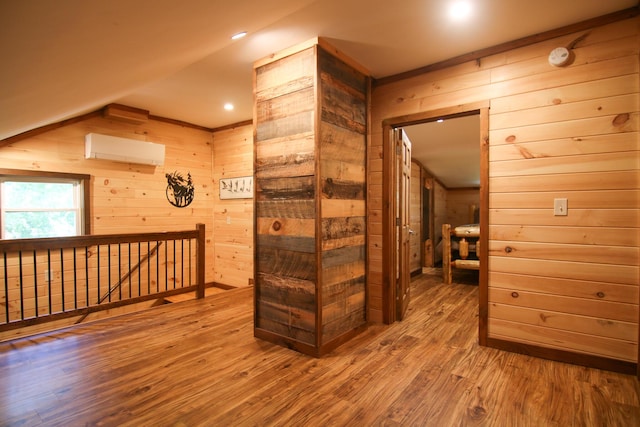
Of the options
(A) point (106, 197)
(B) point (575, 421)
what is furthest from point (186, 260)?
(B) point (575, 421)

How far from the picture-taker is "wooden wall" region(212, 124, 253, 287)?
494cm

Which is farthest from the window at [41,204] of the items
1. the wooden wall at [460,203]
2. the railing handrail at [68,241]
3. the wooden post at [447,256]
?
the wooden wall at [460,203]

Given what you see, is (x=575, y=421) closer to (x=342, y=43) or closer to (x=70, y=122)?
(x=342, y=43)

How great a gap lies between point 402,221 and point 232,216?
292 centimetres

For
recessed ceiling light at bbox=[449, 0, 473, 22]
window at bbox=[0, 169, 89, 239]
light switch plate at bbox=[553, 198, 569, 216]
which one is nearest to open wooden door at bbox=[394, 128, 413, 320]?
recessed ceiling light at bbox=[449, 0, 473, 22]

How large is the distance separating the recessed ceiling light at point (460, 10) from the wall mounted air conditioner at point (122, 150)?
4076 mm

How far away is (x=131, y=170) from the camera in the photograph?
4512 millimetres

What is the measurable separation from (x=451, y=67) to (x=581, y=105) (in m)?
0.98

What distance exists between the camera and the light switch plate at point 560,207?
2.24m

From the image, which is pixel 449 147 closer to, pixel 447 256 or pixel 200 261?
pixel 447 256

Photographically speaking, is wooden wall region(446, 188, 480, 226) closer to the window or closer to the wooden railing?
the wooden railing

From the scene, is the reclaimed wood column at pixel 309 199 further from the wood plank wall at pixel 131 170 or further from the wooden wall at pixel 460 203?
the wooden wall at pixel 460 203

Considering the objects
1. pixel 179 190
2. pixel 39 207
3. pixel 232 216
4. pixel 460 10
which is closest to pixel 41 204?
pixel 39 207

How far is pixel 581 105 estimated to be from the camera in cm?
219
